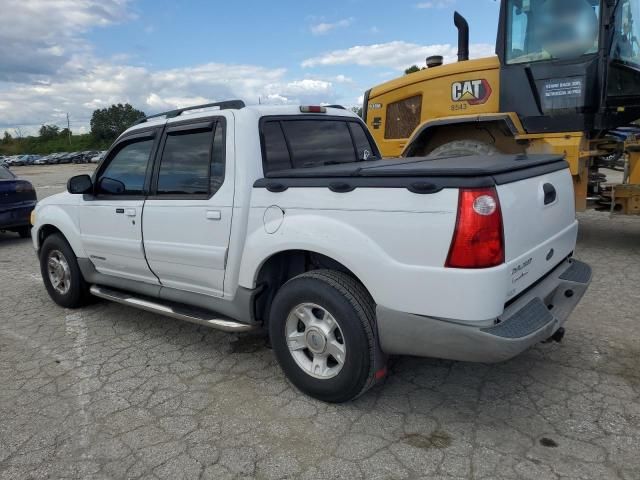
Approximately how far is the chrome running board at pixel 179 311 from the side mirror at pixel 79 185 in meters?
0.92

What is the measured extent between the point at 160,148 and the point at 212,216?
0.95 meters

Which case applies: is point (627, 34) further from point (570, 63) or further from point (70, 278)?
point (70, 278)

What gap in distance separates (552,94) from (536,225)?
4068 millimetres

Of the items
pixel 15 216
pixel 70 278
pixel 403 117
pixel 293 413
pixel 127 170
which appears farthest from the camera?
pixel 15 216

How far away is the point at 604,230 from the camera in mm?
8148

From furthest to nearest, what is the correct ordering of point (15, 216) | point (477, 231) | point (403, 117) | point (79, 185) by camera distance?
point (15, 216)
point (403, 117)
point (79, 185)
point (477, 231)

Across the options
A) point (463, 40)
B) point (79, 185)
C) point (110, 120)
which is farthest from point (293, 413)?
point (110, 120)

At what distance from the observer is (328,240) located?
2934mm

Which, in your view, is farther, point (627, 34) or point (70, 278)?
point (627, 34)

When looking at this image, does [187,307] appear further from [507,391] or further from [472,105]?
[472,105]

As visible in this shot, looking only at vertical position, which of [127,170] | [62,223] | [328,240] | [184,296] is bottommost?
[184,296]

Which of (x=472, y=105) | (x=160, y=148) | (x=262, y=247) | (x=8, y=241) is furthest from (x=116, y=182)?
(x=8, y=241)

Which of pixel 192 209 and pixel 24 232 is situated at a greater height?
pixel 192 209

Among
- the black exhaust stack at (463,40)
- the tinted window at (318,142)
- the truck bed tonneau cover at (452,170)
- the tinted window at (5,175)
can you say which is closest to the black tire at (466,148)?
the black exhaust stack at (463,40)
